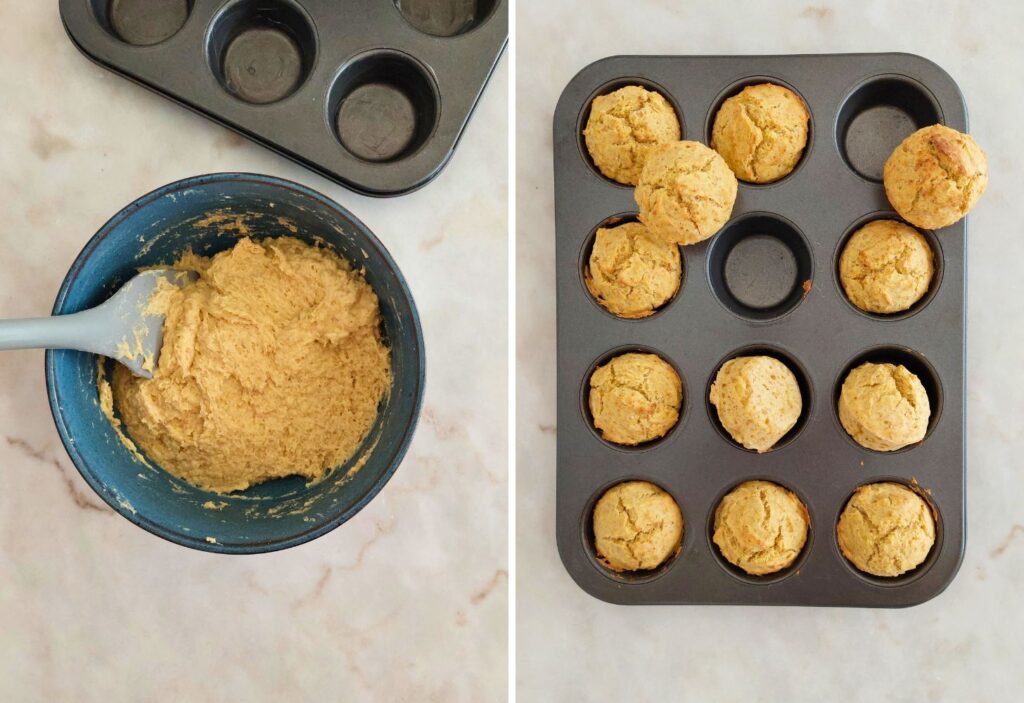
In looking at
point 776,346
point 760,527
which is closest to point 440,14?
point 776,346

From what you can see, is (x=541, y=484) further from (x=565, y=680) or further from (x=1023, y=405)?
(x=1023, y=405)

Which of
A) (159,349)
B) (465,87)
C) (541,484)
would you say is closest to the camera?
(159,349)

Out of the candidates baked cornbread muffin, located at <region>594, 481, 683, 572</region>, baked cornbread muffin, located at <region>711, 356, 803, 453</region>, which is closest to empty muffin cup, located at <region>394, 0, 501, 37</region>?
baked cornbread muffin, located at <region>711, 356, 803, 453</region>

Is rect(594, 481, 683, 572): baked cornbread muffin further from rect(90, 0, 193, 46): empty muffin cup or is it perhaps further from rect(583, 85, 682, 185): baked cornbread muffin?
rect(90, 0, 193, 46): empty muffin cup

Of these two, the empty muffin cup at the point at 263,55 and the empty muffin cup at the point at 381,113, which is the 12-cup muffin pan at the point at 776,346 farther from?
the empty muffin cup at the point at 263,55

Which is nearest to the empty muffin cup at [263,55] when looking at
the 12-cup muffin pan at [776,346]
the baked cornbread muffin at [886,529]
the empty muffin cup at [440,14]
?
the empty muffin cup at [440,14]

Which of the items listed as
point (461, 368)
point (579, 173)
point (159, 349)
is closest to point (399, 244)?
point (461, 368)

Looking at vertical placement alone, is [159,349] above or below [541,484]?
above
